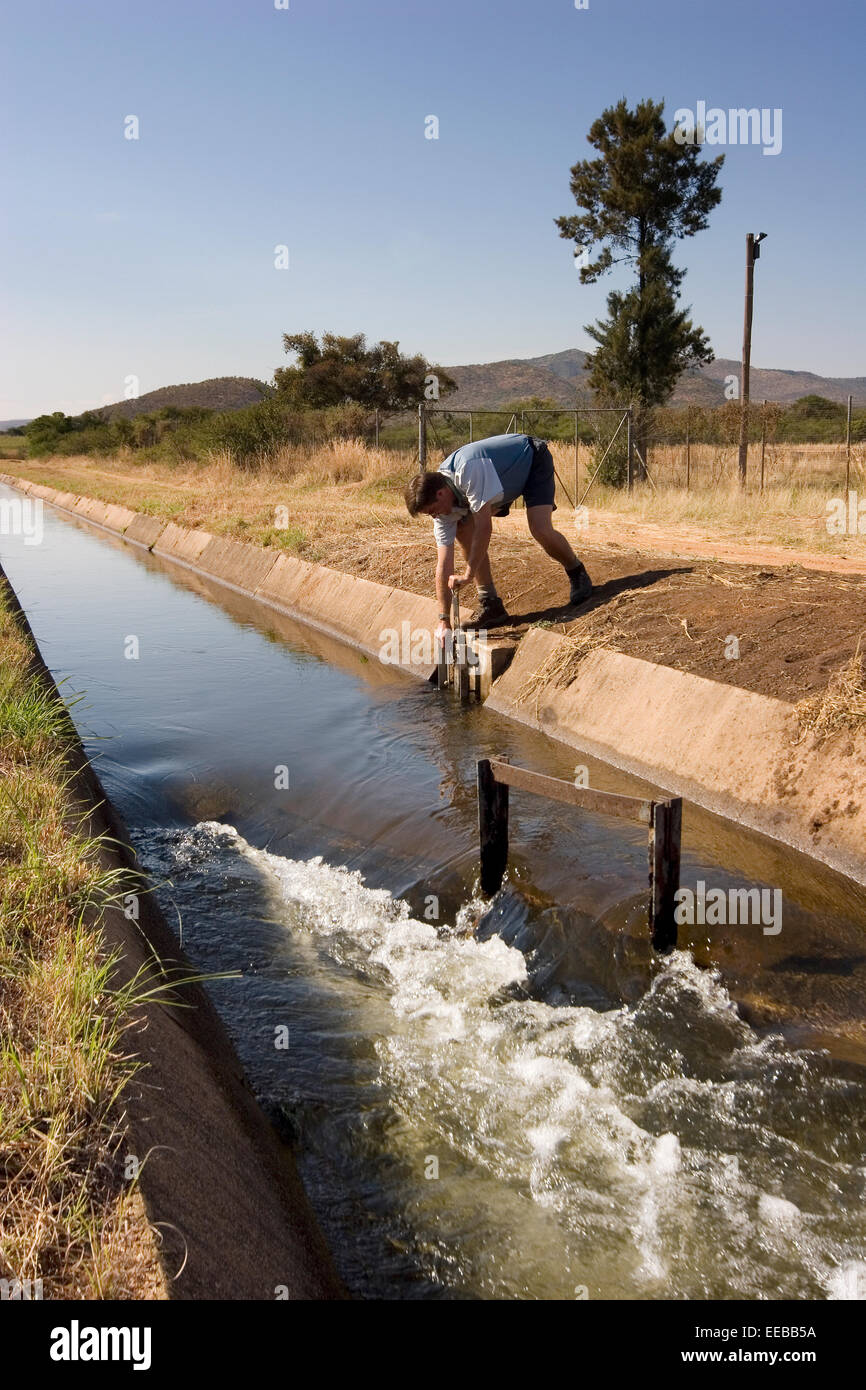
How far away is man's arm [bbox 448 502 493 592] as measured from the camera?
30.7 feet

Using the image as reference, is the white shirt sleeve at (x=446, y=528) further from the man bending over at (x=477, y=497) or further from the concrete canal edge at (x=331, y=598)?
the concrete canal edge at (x=331, y=598)

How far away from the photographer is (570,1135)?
162 inches

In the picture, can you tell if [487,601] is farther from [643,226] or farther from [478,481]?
[643,226]

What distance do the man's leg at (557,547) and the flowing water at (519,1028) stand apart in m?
2.02

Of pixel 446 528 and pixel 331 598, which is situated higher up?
pixel 446 528

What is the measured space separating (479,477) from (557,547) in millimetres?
1255

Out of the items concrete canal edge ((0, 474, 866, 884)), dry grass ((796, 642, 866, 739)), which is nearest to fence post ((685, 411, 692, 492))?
concrete canal edge ((0, 474, 866, 884))

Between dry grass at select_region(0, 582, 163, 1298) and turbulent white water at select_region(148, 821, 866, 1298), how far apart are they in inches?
42.5

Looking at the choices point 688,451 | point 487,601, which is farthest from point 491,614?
point 688,451

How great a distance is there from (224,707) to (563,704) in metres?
3.72

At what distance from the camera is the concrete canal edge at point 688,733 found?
6.25 m

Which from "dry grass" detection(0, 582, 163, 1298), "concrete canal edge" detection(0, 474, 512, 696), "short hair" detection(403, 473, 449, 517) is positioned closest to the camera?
"dry grass" detection(0, 582, 163, 1298)

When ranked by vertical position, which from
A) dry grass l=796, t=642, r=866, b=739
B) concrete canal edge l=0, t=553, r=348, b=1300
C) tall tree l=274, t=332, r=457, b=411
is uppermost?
tall tree l=274, t=332, r=457, b=411

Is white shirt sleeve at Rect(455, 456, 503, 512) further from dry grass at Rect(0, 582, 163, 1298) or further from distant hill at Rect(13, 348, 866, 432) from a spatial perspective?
distant hill at Rect(13, 348, 866, 432)
